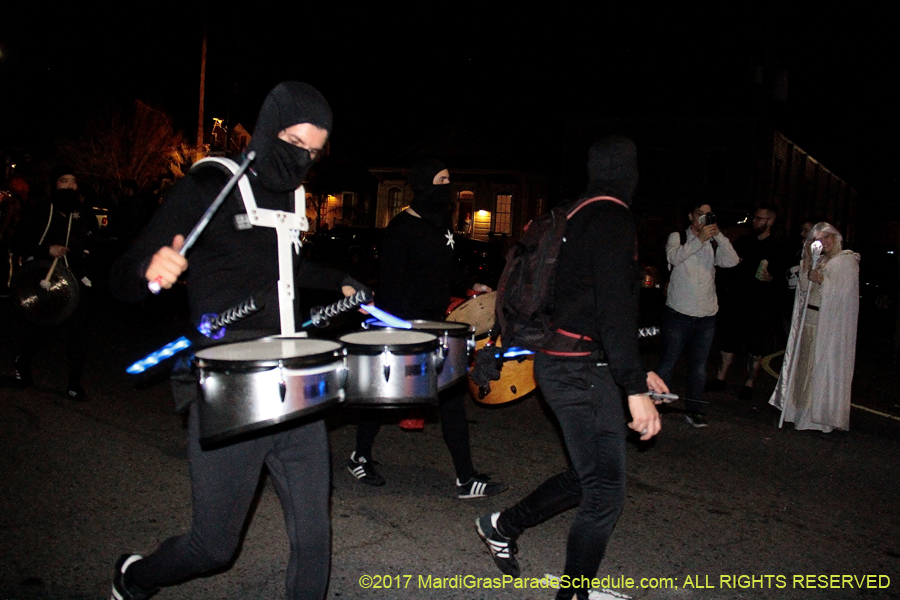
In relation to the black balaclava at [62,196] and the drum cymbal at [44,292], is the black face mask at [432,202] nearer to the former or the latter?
the drum cymbal at [44,292]

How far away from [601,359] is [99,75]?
43.3 meters

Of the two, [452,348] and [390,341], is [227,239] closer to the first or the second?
[390,341]

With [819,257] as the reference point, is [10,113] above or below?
above

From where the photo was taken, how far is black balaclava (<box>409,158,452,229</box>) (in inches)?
196

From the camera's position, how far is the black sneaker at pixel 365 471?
5262 millimetres

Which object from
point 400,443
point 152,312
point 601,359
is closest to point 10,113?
point 152,312

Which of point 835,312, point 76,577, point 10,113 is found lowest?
point 76,577

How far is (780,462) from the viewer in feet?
20.4

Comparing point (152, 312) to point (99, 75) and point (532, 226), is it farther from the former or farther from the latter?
point (99, 75)

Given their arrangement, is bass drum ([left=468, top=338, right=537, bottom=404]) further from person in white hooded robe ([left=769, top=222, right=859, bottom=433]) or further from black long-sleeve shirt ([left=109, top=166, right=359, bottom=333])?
person in white hooded robe ([left=769, top=222, right=859, bottom=433])

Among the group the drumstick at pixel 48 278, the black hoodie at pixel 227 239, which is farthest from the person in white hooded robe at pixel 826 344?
the drumstick at pixel 48 278

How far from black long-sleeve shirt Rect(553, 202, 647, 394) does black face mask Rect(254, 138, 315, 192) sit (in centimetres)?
118

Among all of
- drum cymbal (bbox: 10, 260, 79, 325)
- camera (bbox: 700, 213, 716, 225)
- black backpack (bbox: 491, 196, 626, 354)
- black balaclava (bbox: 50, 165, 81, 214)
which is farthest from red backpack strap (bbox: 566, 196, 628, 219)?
black balaclava (bbox: 50, 165, 81, 214)

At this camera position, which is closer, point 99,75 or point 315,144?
point 315,144
